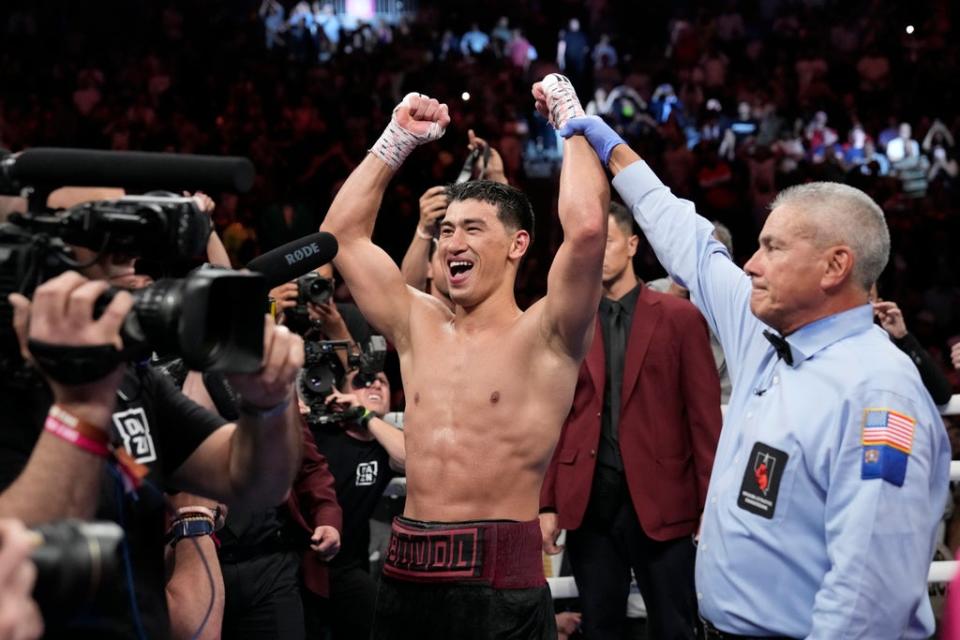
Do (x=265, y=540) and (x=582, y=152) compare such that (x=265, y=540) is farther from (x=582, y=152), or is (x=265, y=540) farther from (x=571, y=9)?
(x=571, y=9)

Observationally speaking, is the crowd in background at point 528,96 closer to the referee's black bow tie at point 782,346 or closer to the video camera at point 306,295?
the video camera at point 306,295

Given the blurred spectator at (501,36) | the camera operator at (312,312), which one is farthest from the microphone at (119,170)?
the blurred spectator at (501,36)

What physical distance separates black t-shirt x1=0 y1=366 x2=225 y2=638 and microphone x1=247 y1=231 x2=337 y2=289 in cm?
27

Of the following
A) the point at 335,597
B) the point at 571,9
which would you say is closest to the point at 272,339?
the point at 335,597

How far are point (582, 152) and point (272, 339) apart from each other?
1455 millimetres

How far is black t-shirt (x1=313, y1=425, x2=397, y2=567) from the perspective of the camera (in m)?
3.87

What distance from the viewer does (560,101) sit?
124 inches

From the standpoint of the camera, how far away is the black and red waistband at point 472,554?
2979 millimetres

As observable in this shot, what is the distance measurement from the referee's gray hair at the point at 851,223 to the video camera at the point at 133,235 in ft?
4.21

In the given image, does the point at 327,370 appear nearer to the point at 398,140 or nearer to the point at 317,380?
the point at 317,380

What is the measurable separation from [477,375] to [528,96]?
8327mm

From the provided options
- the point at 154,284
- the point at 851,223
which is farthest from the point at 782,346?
the point at 154,284

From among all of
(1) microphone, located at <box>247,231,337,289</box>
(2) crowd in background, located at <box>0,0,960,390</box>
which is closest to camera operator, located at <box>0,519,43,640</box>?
(1) microphone, located at <box>247,231,337,289</box>

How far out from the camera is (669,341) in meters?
4.04
